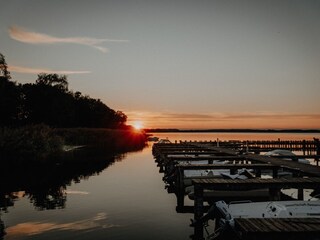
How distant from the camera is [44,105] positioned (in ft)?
338

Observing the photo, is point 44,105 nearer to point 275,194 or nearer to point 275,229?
point 275,194

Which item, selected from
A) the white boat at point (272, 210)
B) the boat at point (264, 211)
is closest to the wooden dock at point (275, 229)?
the boat at point (264, 211)

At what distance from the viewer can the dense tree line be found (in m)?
77.2

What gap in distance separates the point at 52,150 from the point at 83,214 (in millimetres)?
33755

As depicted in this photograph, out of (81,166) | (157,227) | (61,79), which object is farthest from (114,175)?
(61,79)

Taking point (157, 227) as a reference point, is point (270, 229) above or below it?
above

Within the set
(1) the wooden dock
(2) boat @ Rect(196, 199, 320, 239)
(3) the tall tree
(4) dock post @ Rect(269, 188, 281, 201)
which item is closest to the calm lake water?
(2) boat @ Rect(196, 199, 320, 239)

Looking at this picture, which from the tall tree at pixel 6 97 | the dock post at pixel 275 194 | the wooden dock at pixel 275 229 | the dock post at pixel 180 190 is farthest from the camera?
the tall tree at pixel 6 97

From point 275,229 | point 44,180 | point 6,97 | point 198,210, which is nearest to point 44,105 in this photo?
point 6,97

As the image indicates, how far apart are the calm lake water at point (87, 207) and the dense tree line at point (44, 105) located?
1956 inches

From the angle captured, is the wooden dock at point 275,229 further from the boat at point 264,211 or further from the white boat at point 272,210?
the white boat at point 272,210

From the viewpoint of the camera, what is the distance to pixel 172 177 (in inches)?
1022

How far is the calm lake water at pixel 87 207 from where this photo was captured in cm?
1521

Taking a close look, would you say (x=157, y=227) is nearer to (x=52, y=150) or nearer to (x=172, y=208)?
(x=172, y=208)
